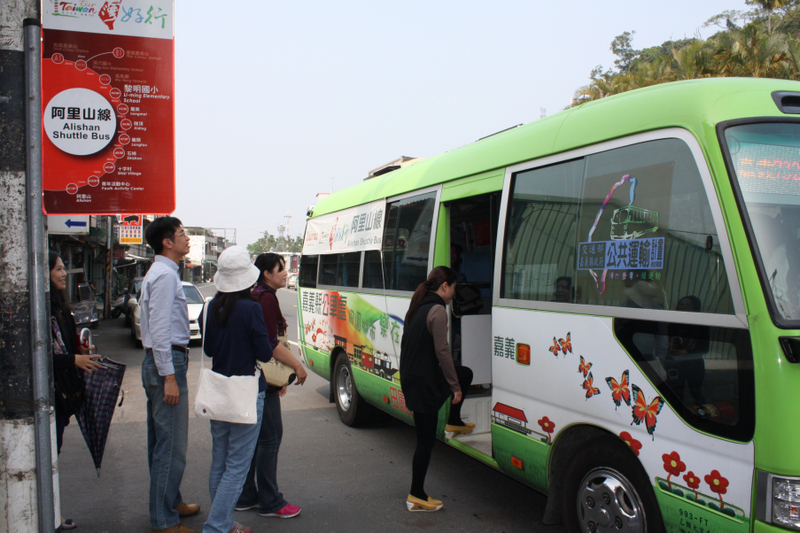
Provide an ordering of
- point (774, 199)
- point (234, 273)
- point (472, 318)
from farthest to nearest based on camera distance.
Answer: point (472, 318)
point (234, 273)
point (774, 199)

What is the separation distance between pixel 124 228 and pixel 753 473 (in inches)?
1061

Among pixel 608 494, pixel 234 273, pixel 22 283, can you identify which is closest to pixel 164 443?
pixel 234 273

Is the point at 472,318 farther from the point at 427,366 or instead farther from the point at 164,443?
the point at 164,443

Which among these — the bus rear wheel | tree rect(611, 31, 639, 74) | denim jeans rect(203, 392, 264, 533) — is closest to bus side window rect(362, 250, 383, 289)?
the bus rear wheel

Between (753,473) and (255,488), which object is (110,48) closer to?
(255,488)

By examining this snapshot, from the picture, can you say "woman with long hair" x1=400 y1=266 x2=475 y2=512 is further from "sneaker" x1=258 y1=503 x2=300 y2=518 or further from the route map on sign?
the route map on sign

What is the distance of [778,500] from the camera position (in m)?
2.35

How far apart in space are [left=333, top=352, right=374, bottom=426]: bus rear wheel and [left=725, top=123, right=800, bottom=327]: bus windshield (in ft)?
16.0

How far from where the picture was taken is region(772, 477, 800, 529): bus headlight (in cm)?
231

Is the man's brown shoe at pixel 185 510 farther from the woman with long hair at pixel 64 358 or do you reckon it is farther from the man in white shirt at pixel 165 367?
the woman with long hair at pixel 64 358

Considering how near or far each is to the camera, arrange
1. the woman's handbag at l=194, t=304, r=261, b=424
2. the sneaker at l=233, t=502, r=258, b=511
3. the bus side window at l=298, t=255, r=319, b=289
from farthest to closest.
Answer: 1. the bus side window at l=298, t=255, r=319, b=289
2. the sneaker at l=233, t=502, r=258, b=511
3. the woman's handbag at l=194, t=304, r=261, b=424

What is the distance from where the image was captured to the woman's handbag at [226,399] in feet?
11.6

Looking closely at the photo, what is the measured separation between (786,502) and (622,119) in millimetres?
2033

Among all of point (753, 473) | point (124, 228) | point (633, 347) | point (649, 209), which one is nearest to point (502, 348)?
point (633, 347)
